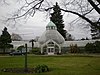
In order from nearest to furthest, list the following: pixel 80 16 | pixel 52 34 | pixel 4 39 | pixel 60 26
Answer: pixel 80 16, pixel 4 39, pixel 52 34, pixel 60 26

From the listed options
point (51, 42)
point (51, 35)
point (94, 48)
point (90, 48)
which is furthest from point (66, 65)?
point (51, 35)

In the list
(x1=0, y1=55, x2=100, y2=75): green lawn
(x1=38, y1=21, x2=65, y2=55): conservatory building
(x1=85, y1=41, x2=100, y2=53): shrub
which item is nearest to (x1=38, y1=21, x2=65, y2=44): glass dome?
(x1=38, y1=21, x2=65, y2=55): conservatory building

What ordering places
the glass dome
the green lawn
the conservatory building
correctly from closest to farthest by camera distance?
the green lawn
the conservatory building
the glass dome

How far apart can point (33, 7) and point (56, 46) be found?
63438mm

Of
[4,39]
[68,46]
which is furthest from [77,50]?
[4,39]

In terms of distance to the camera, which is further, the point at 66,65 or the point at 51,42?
the point at 51,42

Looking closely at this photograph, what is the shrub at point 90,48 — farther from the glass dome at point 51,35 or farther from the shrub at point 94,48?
the glass dome at point 51,35

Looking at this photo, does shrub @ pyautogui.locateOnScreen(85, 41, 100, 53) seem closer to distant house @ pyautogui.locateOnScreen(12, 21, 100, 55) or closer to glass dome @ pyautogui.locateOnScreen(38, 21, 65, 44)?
distant house @ pyautogui.locateOnScreen(12, 21, 100, 55)

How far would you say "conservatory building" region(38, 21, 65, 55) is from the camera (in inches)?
2970

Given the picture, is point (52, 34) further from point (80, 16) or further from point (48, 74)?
point (80, 16)

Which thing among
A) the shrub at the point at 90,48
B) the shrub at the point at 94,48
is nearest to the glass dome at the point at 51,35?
the shrub at the point at 90,48

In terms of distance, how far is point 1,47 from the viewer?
7538 cm

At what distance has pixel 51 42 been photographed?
75.6 meters

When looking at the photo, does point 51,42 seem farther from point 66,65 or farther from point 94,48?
point 66,65
